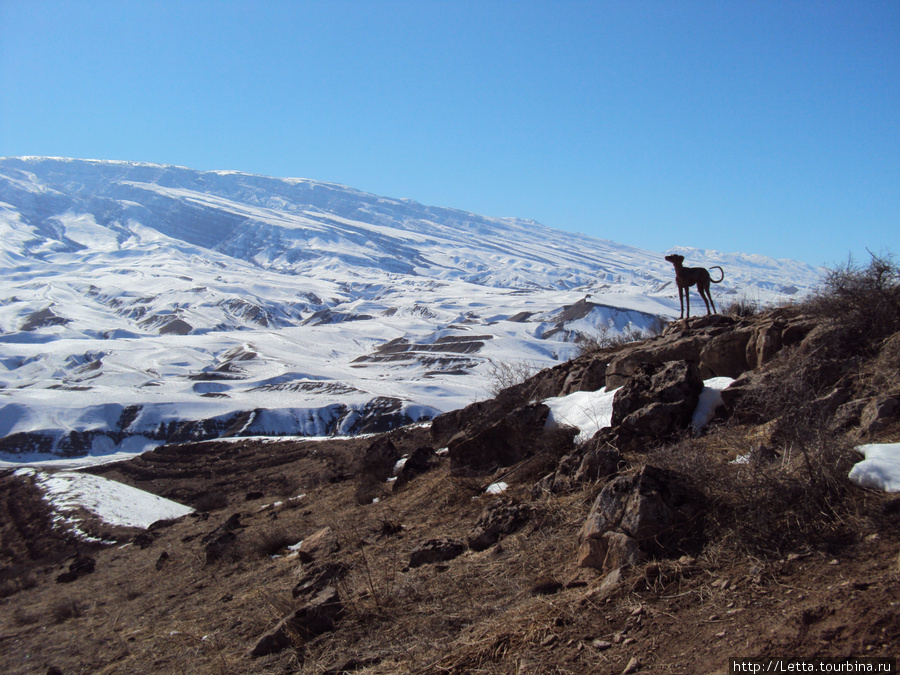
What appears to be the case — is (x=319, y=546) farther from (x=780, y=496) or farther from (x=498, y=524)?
(x=780, y=496)

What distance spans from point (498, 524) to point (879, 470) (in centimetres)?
275

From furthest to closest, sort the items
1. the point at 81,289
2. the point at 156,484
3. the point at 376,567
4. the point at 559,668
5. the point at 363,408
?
the point at 81,289, the point at 363,408, the point at 156,484, the point at 376,567, the point at 559,668

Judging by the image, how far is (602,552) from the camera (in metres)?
3.76

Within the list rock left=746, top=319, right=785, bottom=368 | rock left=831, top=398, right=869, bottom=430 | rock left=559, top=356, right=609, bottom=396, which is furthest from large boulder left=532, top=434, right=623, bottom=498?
rock left=559, top=356, right=609, bottom=396

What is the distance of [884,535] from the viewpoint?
3115 mm

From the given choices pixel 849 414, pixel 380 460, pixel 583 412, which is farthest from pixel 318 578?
pixel 380 460

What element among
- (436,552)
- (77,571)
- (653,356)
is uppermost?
(653,356)

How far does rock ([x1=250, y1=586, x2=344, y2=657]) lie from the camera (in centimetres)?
418

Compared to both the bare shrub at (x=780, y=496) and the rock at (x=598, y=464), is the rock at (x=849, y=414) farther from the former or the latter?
the rock at (x=598, y=464)

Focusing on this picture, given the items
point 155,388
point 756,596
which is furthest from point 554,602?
point 155,388

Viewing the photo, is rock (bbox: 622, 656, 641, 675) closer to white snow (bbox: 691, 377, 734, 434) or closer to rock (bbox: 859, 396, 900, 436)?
rock (bbox: 859, 396, 900, 436)

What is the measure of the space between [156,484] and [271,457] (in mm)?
5415

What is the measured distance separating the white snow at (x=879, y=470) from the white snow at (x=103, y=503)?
17564mm

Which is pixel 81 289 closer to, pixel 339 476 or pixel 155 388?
pixel 155 388
